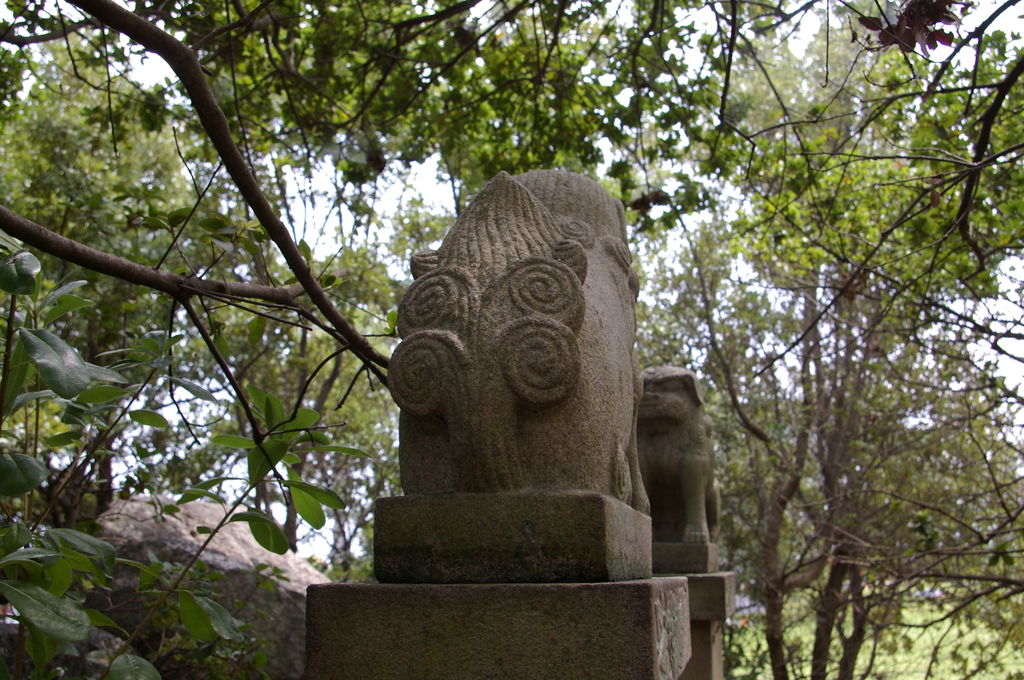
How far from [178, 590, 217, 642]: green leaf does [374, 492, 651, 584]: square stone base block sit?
58 centimetres

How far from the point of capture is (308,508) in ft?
8.00

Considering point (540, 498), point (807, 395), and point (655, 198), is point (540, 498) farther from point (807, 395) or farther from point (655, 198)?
point (807, 395)

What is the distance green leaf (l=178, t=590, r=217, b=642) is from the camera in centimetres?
229

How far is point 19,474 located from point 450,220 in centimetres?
891

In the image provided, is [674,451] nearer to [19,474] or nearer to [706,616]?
[706,616]

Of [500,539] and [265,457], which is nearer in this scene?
[500,539]

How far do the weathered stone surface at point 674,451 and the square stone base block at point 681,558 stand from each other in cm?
12

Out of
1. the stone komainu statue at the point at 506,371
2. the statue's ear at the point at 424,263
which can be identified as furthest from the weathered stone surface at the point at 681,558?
the statue's ear at the point at 424,263

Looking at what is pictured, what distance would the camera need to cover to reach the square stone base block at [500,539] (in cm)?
200

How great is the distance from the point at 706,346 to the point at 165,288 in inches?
324

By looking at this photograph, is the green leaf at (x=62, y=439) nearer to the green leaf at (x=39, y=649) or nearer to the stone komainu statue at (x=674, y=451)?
the green leaf at (x=39, y=649)

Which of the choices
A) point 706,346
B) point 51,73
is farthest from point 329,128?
point 51,73

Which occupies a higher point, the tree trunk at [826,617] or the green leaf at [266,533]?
the green leaf at [266,533]

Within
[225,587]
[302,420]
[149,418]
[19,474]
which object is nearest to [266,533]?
[302,420]
